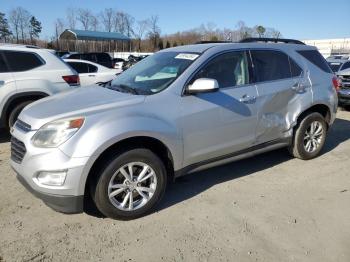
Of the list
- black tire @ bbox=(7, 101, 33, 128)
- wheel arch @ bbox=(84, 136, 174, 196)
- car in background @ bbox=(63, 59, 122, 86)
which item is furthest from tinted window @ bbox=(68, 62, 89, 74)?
wheel arch @ bbox=(84, 136, 174, 196)

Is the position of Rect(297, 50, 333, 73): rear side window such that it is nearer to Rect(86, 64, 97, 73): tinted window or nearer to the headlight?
the headlight

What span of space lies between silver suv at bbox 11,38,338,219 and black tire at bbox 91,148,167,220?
10 millimetres

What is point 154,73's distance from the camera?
4.55 m

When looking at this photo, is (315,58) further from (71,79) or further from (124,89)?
(71,79)

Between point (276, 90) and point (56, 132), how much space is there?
294 centimetres

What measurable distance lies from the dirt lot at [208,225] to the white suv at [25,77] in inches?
73.2

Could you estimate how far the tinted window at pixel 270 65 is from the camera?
4852 millimetres

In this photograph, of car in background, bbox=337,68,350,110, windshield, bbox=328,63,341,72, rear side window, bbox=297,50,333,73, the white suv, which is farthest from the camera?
windshield, bbox=328,63,341,72

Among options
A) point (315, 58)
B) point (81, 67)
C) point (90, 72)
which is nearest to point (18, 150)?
point (315, 58)

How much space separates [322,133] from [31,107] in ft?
14.1

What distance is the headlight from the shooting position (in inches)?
135

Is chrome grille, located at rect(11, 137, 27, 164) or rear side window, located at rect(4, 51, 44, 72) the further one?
rear side window, located at rect(4, 51, 44, 72)

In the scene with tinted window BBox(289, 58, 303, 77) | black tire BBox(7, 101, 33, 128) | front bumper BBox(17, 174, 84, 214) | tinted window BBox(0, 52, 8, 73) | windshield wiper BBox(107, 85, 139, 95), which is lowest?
front bumper BBox(17, 174, 84, 214)

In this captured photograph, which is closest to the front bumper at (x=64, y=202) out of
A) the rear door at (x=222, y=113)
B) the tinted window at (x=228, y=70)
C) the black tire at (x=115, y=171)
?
the black tire at (x=115, y=171)
